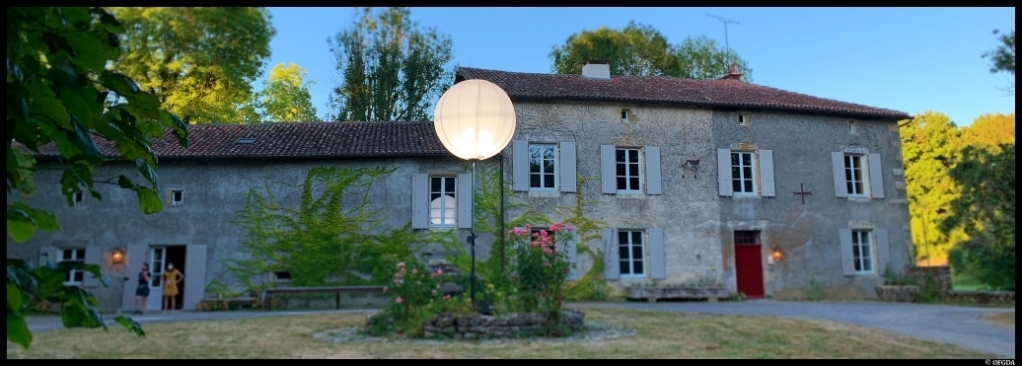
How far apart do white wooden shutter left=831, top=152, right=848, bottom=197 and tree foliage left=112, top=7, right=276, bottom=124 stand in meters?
9.61

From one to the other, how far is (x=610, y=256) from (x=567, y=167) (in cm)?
164

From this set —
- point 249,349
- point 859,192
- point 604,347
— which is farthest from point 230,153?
point 859,192

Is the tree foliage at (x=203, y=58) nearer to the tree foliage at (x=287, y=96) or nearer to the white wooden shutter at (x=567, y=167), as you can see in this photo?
the tree foliage at (x=287, y=96)

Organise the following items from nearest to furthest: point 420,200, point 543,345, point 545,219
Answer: point 543,345
point 420,200
point 545,219

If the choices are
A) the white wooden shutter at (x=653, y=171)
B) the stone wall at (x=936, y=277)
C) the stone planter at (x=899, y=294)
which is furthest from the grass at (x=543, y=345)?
the stone wall at (x=936, y=277)

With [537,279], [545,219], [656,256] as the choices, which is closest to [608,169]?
[545,219]

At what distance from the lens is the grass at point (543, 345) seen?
181 inches

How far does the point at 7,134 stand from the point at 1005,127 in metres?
10.3

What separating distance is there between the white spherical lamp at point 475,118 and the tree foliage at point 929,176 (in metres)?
7.01

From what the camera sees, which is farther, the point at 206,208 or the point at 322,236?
the point at 322,236

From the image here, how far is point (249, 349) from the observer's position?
4898mm

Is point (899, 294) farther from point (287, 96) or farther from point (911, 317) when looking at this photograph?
point (287, 96)

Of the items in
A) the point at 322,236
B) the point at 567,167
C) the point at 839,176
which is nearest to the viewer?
the point at 322,236

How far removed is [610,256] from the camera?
980cm
